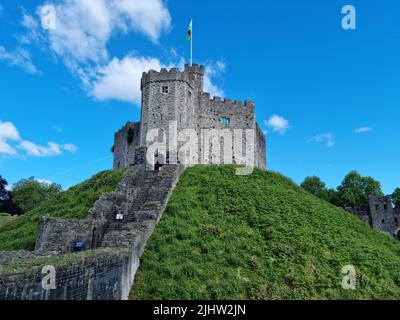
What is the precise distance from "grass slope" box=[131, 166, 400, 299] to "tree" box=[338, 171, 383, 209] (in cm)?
4699

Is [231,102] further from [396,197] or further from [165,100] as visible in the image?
[396,197]

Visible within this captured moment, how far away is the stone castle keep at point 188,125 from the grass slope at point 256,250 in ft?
46.2

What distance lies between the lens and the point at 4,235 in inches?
913

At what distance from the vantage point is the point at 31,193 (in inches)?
2630

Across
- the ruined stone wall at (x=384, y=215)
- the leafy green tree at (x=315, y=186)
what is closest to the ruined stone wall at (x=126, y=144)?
the leafy green tree at (x=315, y=186)

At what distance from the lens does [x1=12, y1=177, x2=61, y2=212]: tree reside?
64.6 meters

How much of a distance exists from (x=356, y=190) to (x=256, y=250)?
60.9 meters

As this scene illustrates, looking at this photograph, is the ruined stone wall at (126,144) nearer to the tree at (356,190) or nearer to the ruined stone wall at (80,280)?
the ruined stone wall at (80,280)

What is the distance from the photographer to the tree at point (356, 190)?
Answer: 6812cm

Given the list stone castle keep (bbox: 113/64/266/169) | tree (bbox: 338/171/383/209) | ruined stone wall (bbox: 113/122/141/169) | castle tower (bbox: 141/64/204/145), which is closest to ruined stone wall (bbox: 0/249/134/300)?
stone castle keep (bbox: 113/64/266/169)

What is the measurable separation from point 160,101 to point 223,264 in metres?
25.5

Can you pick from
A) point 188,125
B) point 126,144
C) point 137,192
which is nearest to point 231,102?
point 188,125
